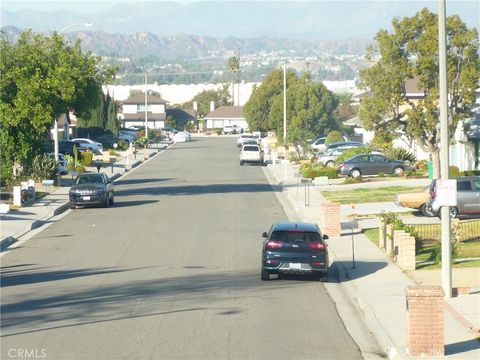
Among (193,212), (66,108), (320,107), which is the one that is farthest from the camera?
(320,107)

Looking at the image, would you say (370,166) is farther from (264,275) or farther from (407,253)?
(264,275)

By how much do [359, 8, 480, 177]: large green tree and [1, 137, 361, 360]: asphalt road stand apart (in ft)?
38.2

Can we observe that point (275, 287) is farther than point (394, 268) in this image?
No

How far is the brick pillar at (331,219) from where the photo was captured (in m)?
31.4

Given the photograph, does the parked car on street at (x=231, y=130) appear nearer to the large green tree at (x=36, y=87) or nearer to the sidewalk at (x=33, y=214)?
the sidewalk at (x=33, y=214)

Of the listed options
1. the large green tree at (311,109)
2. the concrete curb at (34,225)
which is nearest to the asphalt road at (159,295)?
the concrete curb at (34,225)

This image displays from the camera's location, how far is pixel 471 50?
4697cm

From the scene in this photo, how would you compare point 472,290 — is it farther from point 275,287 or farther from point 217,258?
point 217,258

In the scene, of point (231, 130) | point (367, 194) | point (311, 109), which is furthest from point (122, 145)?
point (231, 130)

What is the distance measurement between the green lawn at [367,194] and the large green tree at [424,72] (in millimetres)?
2229

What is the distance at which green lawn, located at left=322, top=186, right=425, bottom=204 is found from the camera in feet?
143

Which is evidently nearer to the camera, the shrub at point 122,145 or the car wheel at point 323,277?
the car wheel at point 323,277

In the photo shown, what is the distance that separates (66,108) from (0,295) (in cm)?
2521

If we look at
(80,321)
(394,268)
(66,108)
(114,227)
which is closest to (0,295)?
(80,321)
